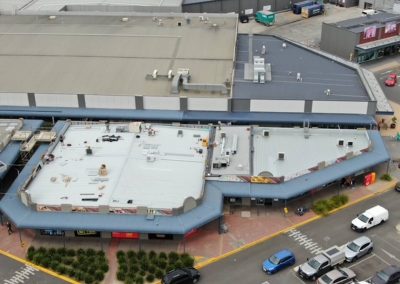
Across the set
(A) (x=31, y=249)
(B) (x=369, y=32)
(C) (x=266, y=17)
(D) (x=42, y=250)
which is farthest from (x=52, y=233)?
(C) (x=266, y=17)

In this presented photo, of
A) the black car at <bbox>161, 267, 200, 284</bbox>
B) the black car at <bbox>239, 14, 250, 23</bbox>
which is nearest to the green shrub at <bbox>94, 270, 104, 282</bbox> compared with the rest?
the black car at <bbox>161, 267, 200, 284</bbox>

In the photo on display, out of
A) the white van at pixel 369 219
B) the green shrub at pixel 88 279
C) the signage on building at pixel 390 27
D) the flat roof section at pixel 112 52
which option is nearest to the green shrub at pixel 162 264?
the green shrub at pixel 88 279

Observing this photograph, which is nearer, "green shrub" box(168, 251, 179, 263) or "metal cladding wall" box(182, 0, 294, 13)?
"green shrub" box(168, 251, 179, 263)

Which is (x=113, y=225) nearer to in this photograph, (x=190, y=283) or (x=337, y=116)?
(x=190, y=283)

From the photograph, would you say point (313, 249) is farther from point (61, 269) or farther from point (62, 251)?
point (62, 251)

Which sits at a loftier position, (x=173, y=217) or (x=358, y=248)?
(x=173, y=217)

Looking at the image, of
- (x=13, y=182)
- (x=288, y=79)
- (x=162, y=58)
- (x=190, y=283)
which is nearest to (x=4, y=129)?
(x=13, y=182)

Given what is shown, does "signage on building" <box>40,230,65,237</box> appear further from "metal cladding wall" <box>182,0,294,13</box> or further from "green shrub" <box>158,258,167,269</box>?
"metal cladding wall" <box>182,0,294,13</box>
